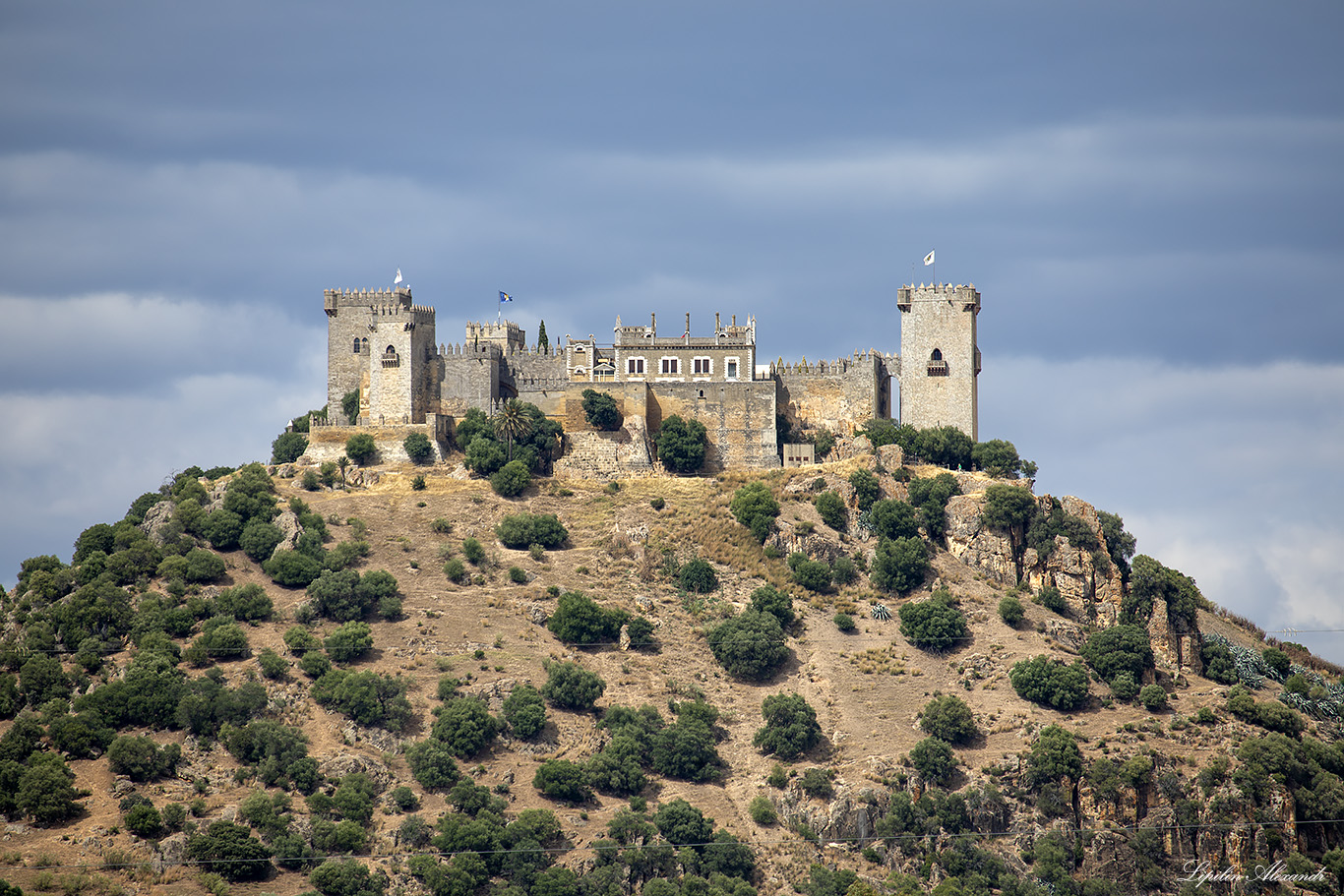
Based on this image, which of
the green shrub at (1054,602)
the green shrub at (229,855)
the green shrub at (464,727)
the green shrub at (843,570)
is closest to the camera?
the green shrub at (229,855)

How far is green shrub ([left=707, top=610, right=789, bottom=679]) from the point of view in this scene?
9631 centimetres

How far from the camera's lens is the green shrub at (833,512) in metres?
105

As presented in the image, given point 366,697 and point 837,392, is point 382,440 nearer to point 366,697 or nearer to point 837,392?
point 366,697

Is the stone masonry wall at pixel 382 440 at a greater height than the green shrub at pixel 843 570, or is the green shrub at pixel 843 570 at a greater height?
the stone masonry wall at pixel 382 440

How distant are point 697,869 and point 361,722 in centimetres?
1763

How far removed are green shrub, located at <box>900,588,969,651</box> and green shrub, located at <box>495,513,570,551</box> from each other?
20003 mm

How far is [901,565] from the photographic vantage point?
101188mm

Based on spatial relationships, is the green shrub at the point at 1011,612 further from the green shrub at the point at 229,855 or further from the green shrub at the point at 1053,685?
the green shrub at the point at 229,855

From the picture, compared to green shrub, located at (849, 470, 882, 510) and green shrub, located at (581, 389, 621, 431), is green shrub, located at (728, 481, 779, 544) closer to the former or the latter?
green shrub, located at (849, 470, 882, 510)

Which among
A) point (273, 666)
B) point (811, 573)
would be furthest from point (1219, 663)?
point (273, 666)

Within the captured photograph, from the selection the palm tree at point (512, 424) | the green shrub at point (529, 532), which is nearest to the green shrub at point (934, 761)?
the green shrub at point (529, 532)

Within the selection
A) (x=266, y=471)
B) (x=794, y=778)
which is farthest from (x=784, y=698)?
(x=266, y=471)

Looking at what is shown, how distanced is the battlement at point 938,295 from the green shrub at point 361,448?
1313 inches

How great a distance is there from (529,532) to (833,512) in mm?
17066
